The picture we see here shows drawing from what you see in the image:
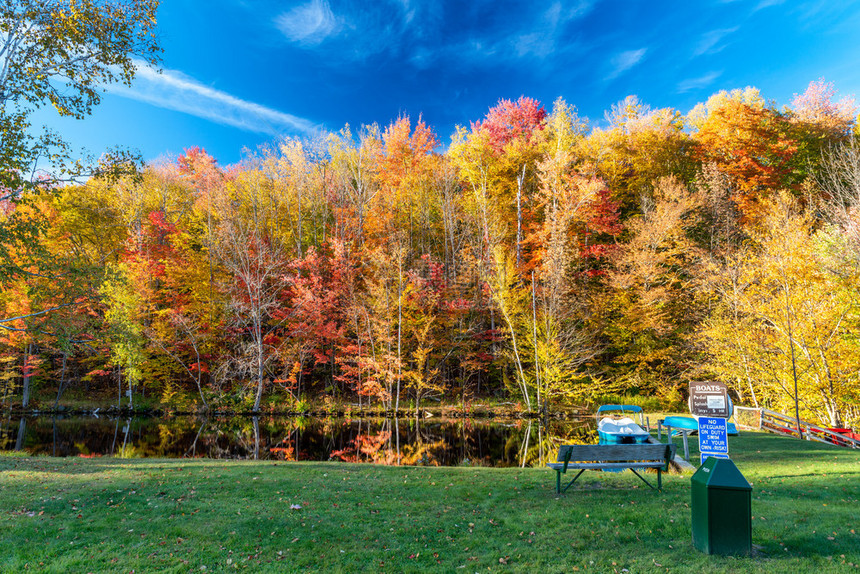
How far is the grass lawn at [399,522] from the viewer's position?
4.38m

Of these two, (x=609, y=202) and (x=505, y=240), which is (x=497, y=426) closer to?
(x=505, y=240)

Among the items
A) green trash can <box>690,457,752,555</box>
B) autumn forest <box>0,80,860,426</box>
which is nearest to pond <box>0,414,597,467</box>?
autumn forest <box>0,80,860,426</box>

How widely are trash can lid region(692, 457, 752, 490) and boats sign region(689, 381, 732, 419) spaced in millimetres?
3114

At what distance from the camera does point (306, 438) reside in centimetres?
1808

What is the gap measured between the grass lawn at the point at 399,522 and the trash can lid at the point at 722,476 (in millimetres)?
662

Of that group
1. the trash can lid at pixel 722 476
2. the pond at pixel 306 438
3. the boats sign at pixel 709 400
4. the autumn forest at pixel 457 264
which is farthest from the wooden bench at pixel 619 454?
the autumn forest at pixel 457 264

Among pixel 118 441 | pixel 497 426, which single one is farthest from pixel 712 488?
pixel 118 441

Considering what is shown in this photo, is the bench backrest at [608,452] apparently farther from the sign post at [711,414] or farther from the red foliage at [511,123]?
the red foliage at [511,123]

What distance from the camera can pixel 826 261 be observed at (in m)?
15.0

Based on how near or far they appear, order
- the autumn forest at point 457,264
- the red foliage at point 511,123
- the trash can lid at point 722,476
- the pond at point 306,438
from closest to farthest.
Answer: the trash can lid at point 722,476 < the pond at point 306,438 < the autumn forest at point 457,264 < the red foliage at point 511,123

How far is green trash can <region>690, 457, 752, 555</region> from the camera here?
428 centimetres

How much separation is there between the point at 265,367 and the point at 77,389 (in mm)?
A: 13648

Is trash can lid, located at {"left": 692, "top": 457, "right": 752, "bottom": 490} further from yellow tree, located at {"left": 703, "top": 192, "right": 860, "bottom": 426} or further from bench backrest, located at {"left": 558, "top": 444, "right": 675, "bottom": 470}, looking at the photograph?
yellow tree, located at {"left": 703, "top": 192, "right": 860, "bottom": 426}

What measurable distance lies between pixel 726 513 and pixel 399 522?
3673mm
